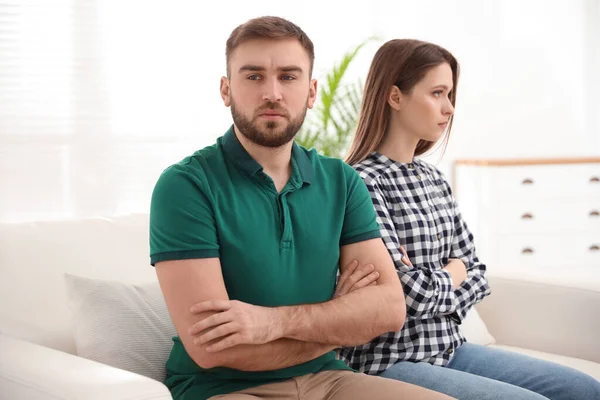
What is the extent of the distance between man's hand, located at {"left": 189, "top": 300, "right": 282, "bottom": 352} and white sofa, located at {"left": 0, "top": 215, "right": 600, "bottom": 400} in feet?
0.46

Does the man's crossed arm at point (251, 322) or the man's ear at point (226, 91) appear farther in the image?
the man's ear at point (226, 91)

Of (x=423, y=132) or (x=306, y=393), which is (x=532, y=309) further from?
(x=306, y=393)

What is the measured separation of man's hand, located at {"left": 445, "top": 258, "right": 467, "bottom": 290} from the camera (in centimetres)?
208

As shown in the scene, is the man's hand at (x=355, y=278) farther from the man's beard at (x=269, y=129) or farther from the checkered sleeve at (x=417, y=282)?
the man's beard at (x=269, y=129)

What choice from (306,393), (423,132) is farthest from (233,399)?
(423,132)

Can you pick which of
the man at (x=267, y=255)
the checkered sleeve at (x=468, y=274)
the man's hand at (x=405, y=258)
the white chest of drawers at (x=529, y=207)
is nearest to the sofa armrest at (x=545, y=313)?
the checkered sleeve at (x=468, y=274)

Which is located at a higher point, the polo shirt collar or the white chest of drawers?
the polo shirt collar

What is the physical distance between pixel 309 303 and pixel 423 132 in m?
0.67

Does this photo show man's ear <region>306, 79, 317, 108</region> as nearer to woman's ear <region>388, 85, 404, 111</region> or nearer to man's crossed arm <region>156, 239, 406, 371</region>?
woman's ear <region>388, 85, 404, 111</region>

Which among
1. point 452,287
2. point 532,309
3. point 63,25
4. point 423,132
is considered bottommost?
point 532,309

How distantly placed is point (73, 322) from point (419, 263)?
85cm

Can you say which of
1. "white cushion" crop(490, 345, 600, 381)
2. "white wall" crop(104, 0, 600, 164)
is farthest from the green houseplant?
"white cushion" crop(490, 345, 600, 381)

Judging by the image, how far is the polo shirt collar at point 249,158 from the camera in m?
1.73

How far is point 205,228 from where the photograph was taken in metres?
1.60
